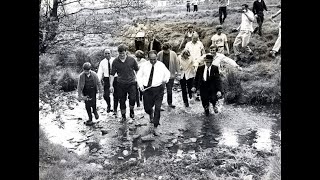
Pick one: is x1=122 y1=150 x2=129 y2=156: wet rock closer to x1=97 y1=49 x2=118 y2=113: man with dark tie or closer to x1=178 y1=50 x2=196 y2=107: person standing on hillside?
x1=97 y1=49 x2=118 y2=113: man with dark tie

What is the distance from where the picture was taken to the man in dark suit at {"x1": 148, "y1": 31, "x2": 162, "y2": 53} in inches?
226

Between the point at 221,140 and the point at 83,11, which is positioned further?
the point at 83,11

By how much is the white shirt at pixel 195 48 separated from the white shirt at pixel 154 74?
19.0 inches

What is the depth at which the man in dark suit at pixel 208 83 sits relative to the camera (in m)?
5.70

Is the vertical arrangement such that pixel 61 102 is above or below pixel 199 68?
below

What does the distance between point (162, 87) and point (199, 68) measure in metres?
0.65

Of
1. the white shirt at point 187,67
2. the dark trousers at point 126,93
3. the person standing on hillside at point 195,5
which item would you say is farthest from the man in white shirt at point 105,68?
the person standing on hillside at point 195,5

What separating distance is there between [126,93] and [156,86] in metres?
0.51

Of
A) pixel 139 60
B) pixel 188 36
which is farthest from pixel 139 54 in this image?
pixel 188 36

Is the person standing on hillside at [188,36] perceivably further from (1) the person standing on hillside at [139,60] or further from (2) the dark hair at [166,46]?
(1) the person standing on hillside at [139,60]

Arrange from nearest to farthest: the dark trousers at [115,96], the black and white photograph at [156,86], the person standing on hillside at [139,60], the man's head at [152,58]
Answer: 1. the black and white photograph at [156,86]
2. the man's head at [152,58]
3. the person standing on hillside at [139,60]
4. the dark trousers at [115,96]

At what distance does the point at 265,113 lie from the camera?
5.58m
